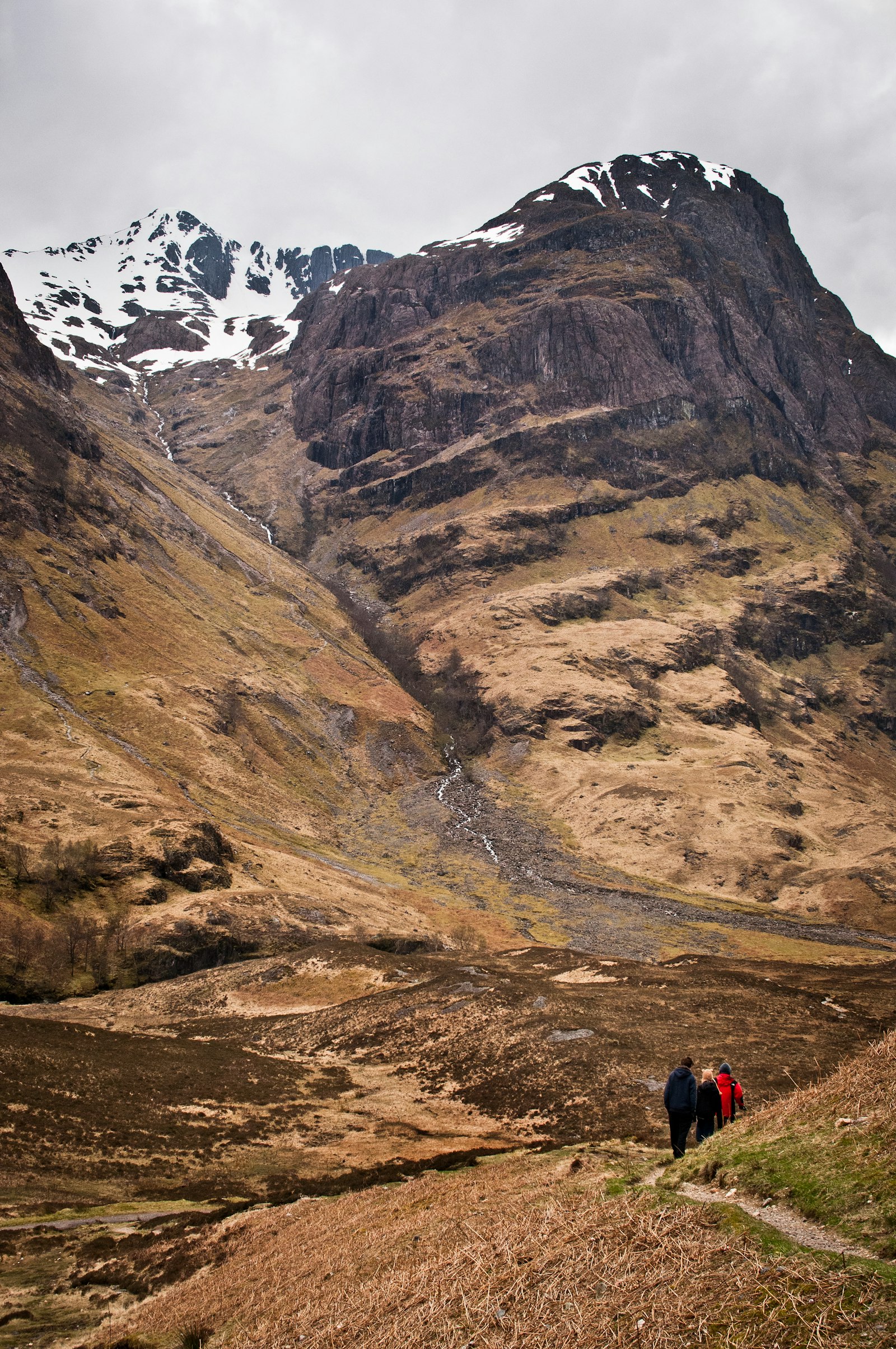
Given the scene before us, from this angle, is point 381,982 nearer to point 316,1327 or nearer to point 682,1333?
point 316,1327

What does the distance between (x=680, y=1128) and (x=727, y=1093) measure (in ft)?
9.43

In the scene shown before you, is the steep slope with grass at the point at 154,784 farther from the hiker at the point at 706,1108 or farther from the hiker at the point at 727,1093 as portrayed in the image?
the hiker at the point at 706,1108

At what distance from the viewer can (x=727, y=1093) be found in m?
22.0

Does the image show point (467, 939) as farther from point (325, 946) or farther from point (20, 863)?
point (20, 863)

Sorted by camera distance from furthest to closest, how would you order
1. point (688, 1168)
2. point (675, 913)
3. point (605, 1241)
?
1. point (675, 913)
2. point (688, 1168)
3. point (605, 1241)

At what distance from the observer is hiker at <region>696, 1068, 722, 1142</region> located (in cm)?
2053

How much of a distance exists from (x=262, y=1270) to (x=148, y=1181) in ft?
48.7

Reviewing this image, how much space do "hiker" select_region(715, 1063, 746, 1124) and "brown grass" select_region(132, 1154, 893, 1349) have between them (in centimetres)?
405

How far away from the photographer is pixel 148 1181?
31.5 m

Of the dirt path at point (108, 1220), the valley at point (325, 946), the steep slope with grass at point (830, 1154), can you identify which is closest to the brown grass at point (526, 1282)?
the valley at point (325, 946)

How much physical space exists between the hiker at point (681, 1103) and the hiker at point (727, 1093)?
59.0 inches

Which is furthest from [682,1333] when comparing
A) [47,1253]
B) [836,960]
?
[836,960]

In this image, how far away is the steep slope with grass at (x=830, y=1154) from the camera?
12.0 metres

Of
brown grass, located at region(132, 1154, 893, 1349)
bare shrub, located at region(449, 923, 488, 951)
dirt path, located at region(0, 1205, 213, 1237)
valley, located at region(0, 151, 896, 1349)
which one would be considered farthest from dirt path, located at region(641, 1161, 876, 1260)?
bare shrub, located at region(449, 923, 488, 951)
